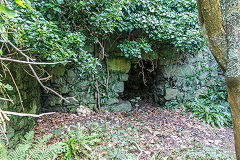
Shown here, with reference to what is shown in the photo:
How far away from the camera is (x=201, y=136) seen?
2.82 meters

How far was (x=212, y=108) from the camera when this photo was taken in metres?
3.66

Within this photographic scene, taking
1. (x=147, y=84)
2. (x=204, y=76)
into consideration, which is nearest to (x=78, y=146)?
(x=147, y=84)

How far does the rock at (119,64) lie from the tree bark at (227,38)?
8.47ft

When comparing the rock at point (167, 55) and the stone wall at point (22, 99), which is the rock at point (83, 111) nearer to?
the stone wall at point (22, 99)

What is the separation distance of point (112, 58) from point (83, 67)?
53.1 inches

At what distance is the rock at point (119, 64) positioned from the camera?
367 cm

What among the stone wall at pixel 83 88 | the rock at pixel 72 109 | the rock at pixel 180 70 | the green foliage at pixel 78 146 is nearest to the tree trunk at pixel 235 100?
the green foliage at pixel 78 146

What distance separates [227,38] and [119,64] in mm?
2759

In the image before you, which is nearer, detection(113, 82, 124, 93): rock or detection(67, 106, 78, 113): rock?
detection(67, 106, 78, 113): rock

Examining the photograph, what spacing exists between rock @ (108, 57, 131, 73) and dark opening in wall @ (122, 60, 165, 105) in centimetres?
36

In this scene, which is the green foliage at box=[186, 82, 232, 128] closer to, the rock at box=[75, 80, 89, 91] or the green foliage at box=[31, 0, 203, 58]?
the green foliage at box=[31, 0, 203, 58]

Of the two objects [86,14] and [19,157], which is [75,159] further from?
[86,14]

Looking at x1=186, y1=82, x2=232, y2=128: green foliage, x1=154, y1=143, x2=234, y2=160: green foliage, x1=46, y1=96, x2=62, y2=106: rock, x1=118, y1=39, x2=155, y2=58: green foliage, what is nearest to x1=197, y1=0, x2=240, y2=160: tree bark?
x1=154, y1=143, x2=234, y2=160: green foliage

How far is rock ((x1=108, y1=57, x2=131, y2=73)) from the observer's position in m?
3.67
